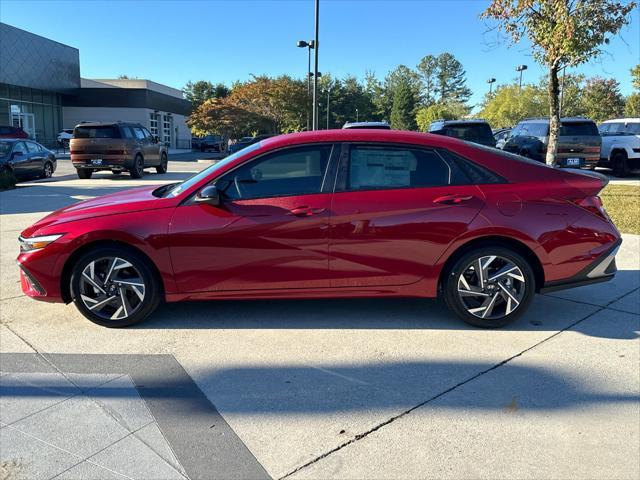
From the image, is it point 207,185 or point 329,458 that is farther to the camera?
point 207,185

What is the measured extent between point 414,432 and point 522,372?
1.11 metres

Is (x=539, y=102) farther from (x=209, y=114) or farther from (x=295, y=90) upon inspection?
(x=209, y=114)

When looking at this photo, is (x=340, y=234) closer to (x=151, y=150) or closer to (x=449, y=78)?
(x=151, y=150)

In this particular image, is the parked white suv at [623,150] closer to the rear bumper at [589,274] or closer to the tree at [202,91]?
the rear bumper at [589,274]

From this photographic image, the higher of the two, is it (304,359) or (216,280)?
(216,280)

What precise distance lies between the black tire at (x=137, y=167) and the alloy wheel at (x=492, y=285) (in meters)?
15.8

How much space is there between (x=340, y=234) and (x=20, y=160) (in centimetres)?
1643

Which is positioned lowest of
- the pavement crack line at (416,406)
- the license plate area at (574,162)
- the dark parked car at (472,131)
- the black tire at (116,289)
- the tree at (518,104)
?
the pavement crack line at (416,406)

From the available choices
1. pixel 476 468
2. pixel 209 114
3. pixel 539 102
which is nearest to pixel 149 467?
pixel 476 468

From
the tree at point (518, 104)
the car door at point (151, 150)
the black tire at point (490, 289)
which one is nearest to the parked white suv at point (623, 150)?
the car door at point (151, 150)

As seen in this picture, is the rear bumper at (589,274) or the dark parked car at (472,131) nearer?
the rear bumper at (589,274)

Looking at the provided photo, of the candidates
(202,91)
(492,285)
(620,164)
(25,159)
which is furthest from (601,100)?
(202,91)

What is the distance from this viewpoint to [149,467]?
253 centimetres

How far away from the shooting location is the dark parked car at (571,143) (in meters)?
15.8
